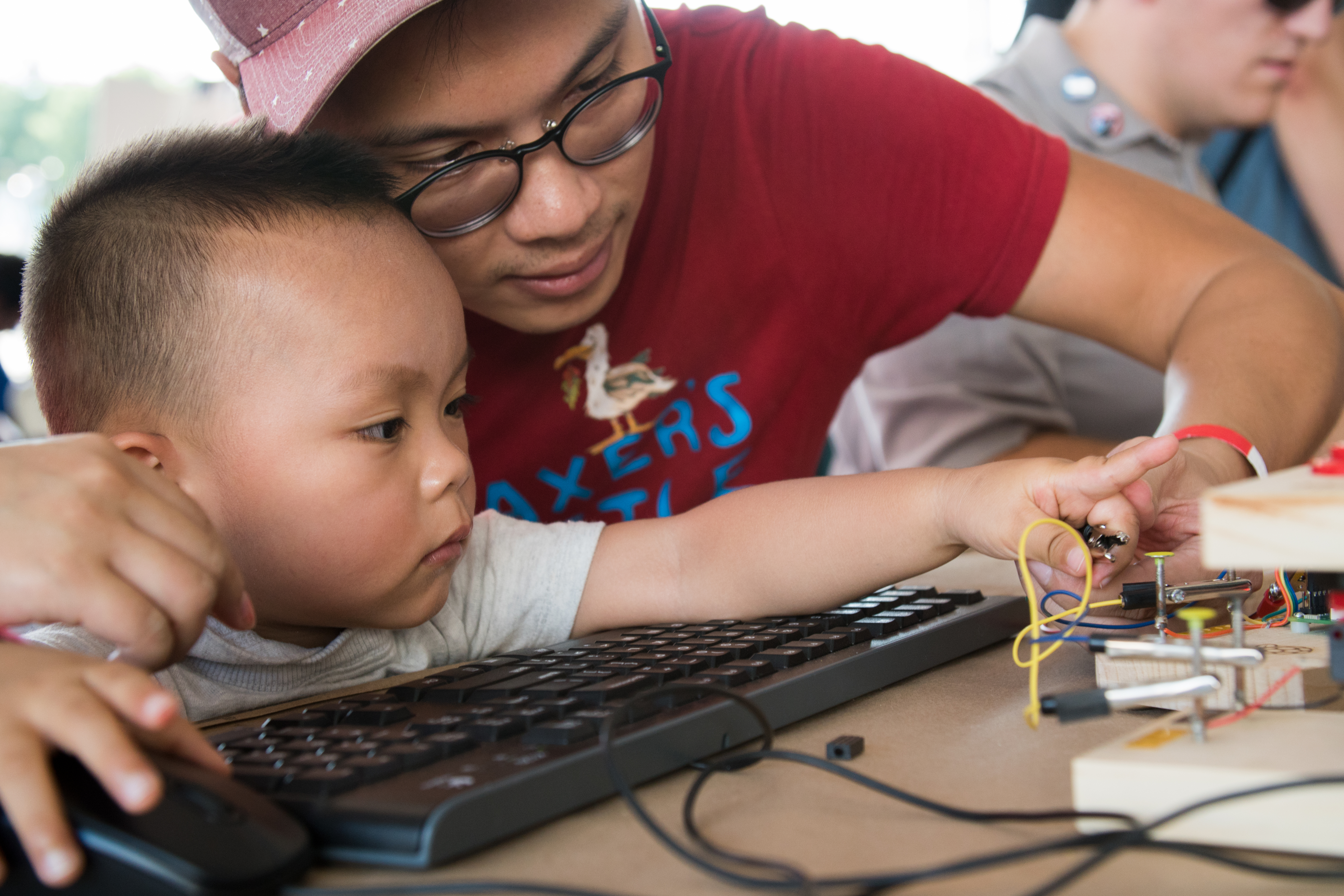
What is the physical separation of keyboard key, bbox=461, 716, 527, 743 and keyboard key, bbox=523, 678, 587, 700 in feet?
0.13

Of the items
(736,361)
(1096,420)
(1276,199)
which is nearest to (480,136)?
(736,361)

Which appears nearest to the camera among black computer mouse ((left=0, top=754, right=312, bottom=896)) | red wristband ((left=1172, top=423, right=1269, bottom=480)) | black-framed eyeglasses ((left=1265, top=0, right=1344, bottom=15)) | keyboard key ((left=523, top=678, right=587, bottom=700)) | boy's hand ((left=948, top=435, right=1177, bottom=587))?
black computer mouse ((left=0, top=754, right=312, bottom=896))

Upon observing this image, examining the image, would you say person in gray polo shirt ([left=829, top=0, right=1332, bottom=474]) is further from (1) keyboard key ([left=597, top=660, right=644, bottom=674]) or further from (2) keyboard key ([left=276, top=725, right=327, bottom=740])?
(2) keyboard key ([left=276, top=725, right=327, bottom=740])

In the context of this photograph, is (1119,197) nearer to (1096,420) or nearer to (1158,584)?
(1158,584)

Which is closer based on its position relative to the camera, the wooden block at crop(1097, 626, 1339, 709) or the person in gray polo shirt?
the wooden block at crop(1097, 626, 1339, 709)

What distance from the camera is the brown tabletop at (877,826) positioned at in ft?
1.31

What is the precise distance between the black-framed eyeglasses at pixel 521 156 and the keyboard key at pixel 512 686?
0.47 meters

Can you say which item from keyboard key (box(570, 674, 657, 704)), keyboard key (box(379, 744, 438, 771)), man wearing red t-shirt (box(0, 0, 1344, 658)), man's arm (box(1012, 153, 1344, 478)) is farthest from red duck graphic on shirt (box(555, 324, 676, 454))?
keyboard key (box(379, 744, 438, 771))

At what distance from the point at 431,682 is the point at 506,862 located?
24 cm

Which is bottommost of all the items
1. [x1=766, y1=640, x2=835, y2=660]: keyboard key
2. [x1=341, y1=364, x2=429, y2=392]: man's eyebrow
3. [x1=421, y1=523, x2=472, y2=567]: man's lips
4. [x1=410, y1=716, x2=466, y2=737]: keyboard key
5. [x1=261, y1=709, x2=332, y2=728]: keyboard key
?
[x1=766, y1=640, x2=835, y2=660]: keyboard key

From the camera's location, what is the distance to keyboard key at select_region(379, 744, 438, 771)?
19.6 inches

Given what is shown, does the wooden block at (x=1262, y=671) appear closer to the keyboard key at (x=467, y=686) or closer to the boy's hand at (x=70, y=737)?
the keyboard key at (x=467, y=686)

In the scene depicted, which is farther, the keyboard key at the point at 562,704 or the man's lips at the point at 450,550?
the man's lips at the point at 450,550

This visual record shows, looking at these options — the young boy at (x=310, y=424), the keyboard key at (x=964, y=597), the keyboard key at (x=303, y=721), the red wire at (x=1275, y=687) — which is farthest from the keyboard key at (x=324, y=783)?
the keyboard key at (x=964, y=597)
